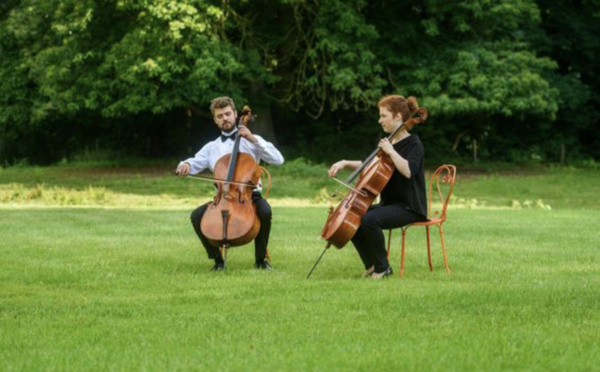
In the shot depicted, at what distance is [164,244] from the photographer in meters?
10.9

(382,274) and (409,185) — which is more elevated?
(409,185)

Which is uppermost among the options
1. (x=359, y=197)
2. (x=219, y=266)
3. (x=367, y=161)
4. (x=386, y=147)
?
(x=386, y=147)

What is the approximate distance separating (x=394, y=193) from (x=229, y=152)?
4.46 feet

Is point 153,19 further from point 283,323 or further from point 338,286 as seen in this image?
point 283,323

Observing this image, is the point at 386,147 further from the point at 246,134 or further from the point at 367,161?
the point at 246,134

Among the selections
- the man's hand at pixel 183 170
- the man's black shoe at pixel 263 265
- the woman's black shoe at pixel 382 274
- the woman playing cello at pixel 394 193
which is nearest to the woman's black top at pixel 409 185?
the woman playing cello at pixel 394 193

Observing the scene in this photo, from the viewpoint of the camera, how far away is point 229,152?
29.2 ft

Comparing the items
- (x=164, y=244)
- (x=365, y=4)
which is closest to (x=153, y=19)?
(x=365, y=4)

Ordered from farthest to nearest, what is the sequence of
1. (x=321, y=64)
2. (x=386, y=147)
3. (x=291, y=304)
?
(x=321, y=64), (x=386, y=147), (x=291, y=304)

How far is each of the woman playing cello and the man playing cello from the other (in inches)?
30.2

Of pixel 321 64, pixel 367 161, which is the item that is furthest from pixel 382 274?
pixel 321 64

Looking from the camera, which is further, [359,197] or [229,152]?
[229,152]

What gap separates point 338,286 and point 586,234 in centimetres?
526

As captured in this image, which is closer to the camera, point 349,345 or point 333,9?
point 349,345
